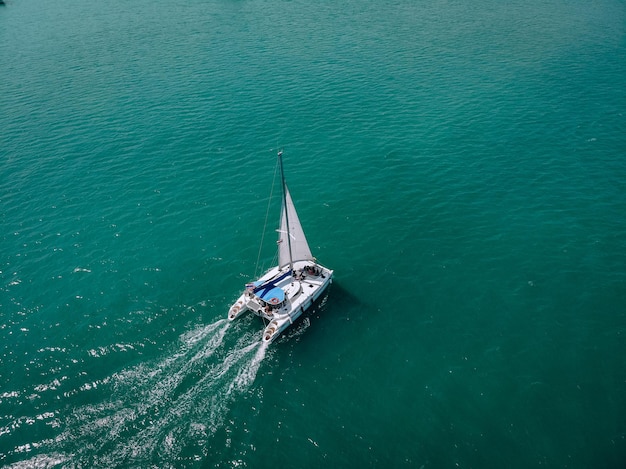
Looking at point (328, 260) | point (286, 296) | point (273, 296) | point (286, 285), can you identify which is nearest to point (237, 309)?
point (273, 296)

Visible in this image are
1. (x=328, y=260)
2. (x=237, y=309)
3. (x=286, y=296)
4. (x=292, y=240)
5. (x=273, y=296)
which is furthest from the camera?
(x=328, y=260)

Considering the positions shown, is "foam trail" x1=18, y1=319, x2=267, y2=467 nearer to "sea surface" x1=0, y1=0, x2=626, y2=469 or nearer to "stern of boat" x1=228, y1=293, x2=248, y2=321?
"sea surface" x1=0, y1=0, x2=626, y2=469

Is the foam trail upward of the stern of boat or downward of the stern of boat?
downward

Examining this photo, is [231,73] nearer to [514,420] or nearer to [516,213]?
[516,213]

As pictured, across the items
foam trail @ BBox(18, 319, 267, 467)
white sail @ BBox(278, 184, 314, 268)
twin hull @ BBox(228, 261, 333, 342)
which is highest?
white sail @ BBox(278, 184, 314, 268)

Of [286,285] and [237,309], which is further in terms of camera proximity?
[286,285]

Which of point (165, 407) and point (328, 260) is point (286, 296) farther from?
point (165, 407)

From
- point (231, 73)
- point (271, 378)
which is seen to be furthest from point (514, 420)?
point (231, 73)

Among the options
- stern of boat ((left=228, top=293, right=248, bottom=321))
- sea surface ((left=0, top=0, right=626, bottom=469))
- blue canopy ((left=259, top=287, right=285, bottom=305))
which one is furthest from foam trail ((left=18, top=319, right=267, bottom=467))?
blue canopy ((left=259, top=287, right=285, bottom=305))
